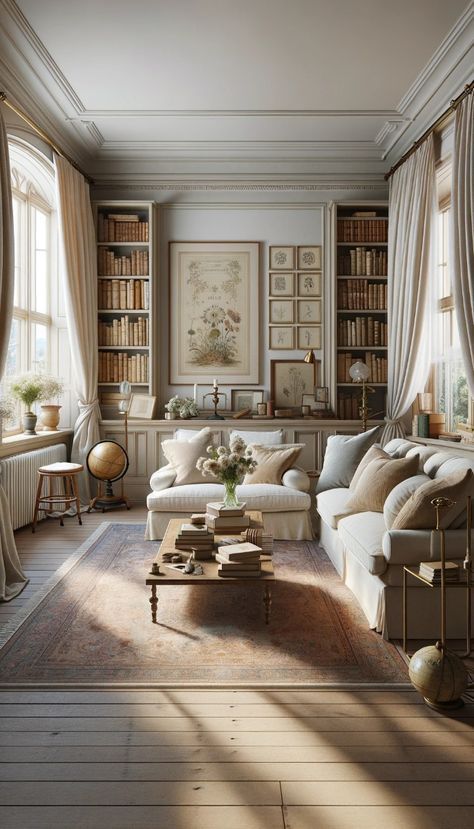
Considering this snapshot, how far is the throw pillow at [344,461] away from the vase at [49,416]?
118 inches

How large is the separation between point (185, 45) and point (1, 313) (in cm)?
248

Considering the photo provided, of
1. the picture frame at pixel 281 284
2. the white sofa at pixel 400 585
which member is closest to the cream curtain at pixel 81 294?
the picture frame at pixel 281 284

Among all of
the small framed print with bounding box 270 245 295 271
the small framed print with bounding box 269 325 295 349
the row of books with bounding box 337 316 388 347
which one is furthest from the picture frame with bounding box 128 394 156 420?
the row of books with bounding box 337 316 388 347

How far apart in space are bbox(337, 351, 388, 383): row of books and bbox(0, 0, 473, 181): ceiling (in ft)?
7.24

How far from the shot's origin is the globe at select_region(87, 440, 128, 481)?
637 cm

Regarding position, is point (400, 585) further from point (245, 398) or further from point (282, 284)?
point (282, 284)

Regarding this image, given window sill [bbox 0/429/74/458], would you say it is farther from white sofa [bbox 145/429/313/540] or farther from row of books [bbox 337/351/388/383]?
A: row of books [bbox 337/351/388/383]

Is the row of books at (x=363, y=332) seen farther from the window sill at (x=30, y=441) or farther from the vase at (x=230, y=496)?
the vase at (x=230, y=496)

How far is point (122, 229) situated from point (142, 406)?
80.6 inches

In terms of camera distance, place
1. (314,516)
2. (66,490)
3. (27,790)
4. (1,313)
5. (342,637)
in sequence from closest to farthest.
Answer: (27,790) < (342,637) < (1,313) < (314,516) < (66,490)

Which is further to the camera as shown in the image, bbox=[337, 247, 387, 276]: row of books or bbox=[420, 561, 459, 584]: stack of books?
bbox=[337, 247, 387, 276]: row of books

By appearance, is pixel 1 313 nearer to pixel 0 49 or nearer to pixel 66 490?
pixel 0 49

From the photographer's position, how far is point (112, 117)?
6.03 metres

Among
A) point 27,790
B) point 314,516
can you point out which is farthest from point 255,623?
point 314,516
